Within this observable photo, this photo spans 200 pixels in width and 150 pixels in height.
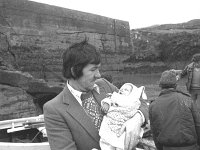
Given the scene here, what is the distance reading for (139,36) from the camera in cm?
1423

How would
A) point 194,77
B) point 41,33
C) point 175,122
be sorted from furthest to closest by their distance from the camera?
point 41,33 → point 194,77 → point 175,122

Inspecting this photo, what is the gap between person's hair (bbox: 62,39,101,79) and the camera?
1.67 m

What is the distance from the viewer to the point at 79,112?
167 cm

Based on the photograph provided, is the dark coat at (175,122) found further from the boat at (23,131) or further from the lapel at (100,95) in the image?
the boat at (23,131)

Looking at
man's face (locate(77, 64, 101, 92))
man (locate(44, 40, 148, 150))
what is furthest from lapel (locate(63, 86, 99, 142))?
man's face (locate(77, 64, 101, 92))

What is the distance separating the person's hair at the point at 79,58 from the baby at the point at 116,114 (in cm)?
27

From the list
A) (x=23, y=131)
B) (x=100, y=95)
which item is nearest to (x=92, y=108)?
(x=100, y=95)

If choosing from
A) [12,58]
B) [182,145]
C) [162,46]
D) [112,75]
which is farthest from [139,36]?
[182,145]

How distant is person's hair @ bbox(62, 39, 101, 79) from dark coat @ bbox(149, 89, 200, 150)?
134 cm

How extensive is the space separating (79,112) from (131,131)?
1.16 ft

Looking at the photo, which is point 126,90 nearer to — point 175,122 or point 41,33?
point 175,122

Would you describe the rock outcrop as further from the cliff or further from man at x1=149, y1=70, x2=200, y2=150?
man at x1=149, y1=70, x2=200, y2=150

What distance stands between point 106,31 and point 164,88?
312 inches

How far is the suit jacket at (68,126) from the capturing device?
1569mm
